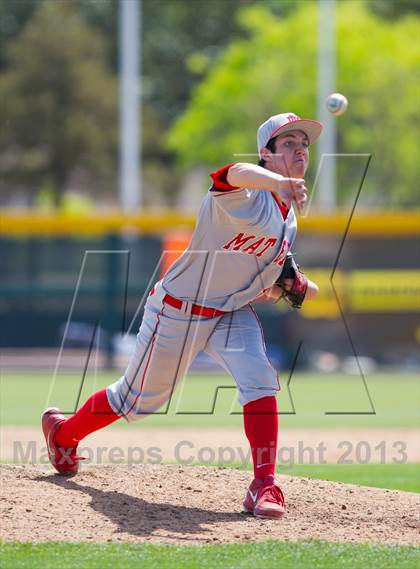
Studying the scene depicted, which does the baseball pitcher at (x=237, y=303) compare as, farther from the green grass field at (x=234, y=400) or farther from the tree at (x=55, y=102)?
the tree at (x=55, y=102)

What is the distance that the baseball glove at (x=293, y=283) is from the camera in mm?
5547

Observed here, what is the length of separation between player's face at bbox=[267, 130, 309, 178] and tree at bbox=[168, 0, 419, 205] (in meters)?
21.4

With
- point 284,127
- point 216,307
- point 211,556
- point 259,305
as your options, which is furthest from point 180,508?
point 259,305

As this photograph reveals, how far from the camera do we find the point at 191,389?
13.2 m

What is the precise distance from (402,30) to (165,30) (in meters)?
12.6

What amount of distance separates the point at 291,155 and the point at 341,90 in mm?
25829

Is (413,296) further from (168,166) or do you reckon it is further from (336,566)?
(168,166)

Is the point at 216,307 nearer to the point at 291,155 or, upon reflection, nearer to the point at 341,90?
the point at 291,155

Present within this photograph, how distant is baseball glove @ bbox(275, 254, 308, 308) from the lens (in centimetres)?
555

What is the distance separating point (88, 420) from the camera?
566 centimetres

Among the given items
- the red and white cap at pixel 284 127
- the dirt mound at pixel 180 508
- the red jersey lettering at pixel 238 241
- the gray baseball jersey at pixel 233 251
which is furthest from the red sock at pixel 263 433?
the red and white cap at pixel 284 127

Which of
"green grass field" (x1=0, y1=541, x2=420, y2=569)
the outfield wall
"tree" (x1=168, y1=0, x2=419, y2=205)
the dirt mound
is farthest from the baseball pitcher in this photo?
"tree" (x1=168, y1=0, x2=419, y2=205)

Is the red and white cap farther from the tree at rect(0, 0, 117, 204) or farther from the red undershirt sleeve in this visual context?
the tree at rect(0, 0, 117, 204)

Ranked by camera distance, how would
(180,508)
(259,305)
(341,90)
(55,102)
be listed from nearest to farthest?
1. (180,508)
2. (259,305)
3. (341,90)
4. (55,102)
